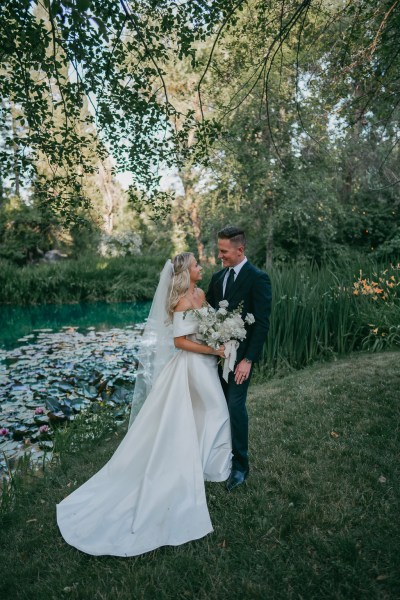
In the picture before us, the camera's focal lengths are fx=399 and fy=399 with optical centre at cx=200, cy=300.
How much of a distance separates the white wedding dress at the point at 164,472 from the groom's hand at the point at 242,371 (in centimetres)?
20

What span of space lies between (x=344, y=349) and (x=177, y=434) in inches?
188

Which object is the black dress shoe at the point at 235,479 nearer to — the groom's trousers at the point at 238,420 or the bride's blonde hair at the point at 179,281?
the groom's trousers at the point at 238,420

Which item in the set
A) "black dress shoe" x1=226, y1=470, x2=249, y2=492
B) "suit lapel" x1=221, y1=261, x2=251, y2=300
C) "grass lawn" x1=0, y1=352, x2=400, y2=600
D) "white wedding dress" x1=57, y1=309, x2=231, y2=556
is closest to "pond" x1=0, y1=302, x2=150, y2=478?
"grass lawn" x1=0, y1=352, x2=400, y2=600

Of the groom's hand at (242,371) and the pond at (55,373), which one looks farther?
the pond at (55,373)

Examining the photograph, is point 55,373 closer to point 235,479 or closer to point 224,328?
point 235,479

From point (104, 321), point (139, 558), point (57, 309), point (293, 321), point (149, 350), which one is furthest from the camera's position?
point (57, 309)

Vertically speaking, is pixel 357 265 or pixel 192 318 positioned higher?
pixel 357 265

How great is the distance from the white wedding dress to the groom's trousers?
0.07 m

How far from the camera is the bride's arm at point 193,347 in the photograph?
3.16 metres

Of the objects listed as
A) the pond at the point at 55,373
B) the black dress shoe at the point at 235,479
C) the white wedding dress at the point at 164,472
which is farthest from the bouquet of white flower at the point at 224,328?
the pond at the point at 55,373

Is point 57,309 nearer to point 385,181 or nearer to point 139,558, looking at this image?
point 385,181

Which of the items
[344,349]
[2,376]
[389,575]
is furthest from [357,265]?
[2,376]

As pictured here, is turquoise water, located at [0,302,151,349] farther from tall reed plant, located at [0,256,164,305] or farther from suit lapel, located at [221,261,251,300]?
suit lapel, located at [221,261,251,300]

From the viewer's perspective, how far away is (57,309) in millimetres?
16453
